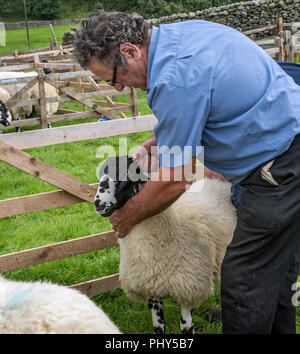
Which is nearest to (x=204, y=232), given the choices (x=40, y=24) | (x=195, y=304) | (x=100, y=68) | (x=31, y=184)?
(x=195, y=304)

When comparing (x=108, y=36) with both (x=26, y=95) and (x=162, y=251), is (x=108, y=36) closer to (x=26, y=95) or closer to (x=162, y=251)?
(x=162, y=251)

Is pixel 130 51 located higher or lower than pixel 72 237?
higher

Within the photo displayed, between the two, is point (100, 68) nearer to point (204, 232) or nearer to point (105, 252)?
point (204, 232)

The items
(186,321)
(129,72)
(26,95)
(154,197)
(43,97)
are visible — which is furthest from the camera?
(26,95)

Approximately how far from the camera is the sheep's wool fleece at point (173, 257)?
2.53 m

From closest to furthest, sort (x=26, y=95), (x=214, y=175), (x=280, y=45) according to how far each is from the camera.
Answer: (x=214, y=175) → (x=26, y=95) → (x=280, y=45)

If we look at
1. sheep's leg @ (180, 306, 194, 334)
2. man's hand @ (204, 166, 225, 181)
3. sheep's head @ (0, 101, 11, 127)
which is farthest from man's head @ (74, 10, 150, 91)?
sheep's head @ (0, 101, 11, 127)

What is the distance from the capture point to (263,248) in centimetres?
191

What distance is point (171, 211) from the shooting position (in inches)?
103

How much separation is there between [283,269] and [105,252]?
2039 millimetres

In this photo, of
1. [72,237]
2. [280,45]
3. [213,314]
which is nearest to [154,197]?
[213,314]

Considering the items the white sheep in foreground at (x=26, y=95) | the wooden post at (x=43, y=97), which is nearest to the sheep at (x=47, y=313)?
the wooden post at (x=43, y=97)

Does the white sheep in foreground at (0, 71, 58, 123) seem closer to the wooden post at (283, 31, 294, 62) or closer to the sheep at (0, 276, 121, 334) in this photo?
the wooden post at (283, 31, 294, 62)

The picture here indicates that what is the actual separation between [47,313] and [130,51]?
113cm
